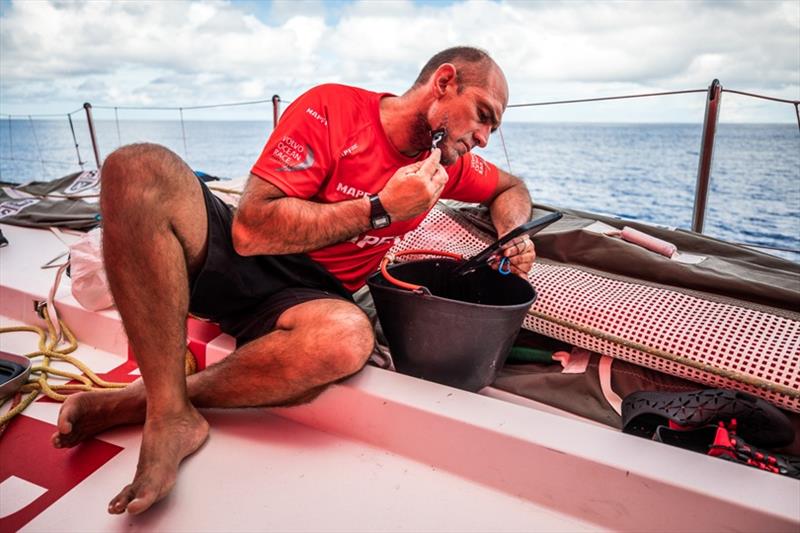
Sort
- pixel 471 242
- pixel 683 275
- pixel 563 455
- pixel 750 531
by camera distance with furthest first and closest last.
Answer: pixel 471 242
pixel 683 275
pixel 563 455
pixel 750 531

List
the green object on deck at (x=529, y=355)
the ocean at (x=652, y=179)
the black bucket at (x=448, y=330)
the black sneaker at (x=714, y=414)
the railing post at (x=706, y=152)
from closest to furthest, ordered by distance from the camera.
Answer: the black sneaker at (x=714, y=414), the black bucket at (x=448, y=330), the green object on deck at (x=529, y=355), the railing post at (x=706, y=152), the ocean at (x=652, y=179)

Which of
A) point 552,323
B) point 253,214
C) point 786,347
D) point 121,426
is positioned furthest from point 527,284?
point 121,426

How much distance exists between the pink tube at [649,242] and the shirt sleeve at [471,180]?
0.49m

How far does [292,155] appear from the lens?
1198 millimetres

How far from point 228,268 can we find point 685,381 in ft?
3.86

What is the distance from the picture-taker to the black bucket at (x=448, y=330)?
1134 mm

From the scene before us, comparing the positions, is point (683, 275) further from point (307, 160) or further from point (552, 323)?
point (307, 160)

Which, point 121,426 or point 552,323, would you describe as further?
point 552,323

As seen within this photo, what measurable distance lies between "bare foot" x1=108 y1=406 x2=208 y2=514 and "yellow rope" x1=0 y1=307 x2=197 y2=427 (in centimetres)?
26

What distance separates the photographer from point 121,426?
122 cm

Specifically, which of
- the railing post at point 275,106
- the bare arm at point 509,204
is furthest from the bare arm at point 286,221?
the railing post at point 275,106

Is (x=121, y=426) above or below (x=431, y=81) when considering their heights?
below

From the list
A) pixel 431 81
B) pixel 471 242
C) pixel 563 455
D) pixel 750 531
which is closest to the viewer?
pixel 750 531

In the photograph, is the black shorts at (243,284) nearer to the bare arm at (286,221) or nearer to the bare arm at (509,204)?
the bare arm at (286,221)
